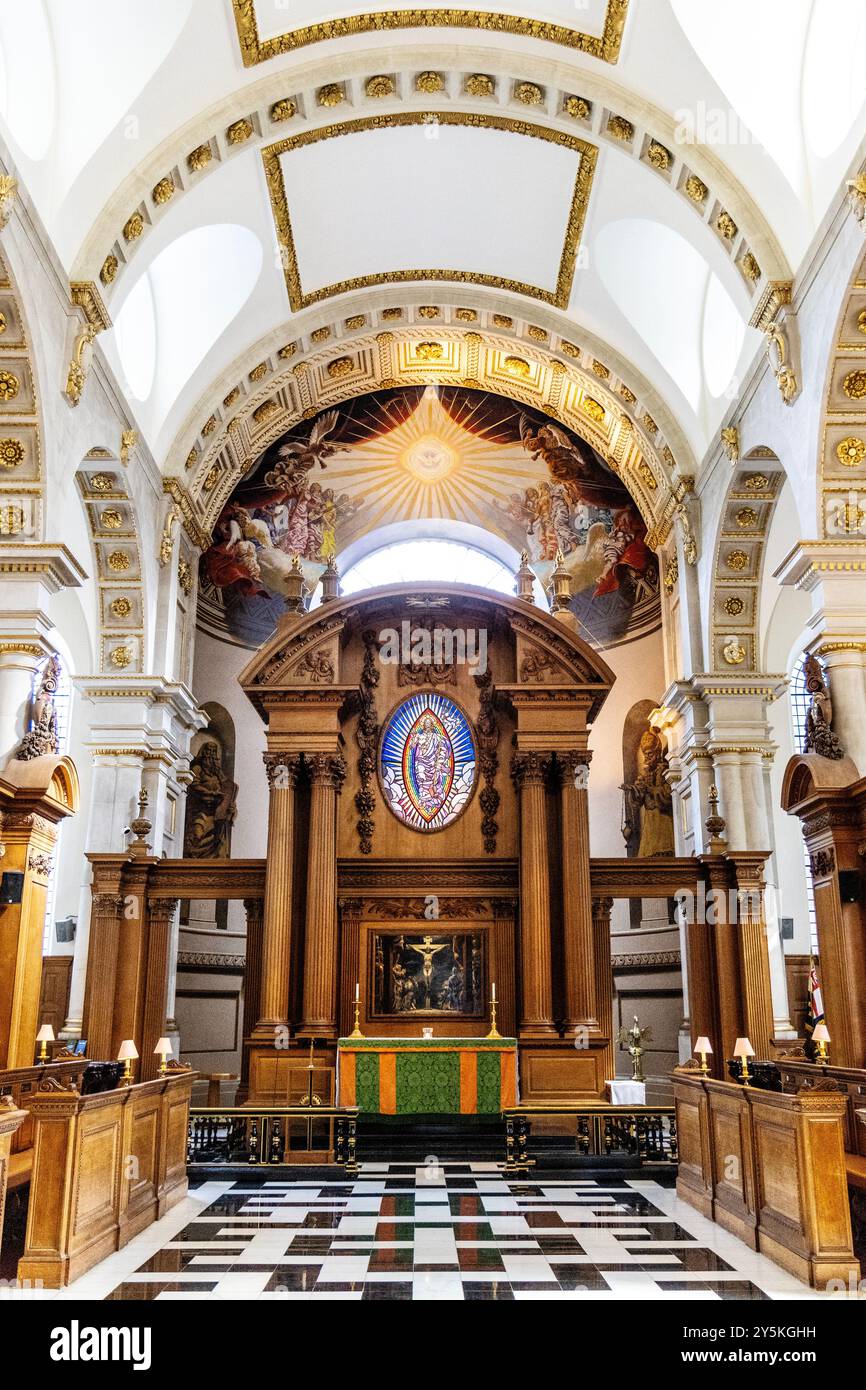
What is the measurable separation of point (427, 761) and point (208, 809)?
27.7 ft

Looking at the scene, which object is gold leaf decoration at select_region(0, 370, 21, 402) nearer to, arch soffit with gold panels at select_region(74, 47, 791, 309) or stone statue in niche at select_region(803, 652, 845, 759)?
arch soffit with gold panels at select_region(74, 47, 791, 309)

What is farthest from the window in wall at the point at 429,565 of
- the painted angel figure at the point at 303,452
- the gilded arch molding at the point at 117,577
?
the gilded arch molding at the point at 117,577

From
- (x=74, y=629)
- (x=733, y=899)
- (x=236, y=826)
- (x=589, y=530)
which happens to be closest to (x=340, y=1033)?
(x=733, y=899)

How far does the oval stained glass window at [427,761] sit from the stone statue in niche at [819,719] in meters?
5.27

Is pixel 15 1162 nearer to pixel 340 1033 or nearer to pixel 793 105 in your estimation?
pixel 340 1033

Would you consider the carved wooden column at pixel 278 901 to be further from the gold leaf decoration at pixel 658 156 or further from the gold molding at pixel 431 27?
the gold leaf decoration at pixel 658 156

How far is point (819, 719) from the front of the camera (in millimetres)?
13594

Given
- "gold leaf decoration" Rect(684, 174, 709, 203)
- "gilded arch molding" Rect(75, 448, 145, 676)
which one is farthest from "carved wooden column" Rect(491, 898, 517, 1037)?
"gold leaf decoration" Rect(684, 174, 709, 203)

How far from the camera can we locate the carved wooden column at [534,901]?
1551cm

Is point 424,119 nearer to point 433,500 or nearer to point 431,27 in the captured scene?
point 431,27

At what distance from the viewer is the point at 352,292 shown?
21797mm

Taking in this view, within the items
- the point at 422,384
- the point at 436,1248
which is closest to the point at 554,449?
the point at 422,384

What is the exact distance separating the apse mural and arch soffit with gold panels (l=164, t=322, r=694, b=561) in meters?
0.62
